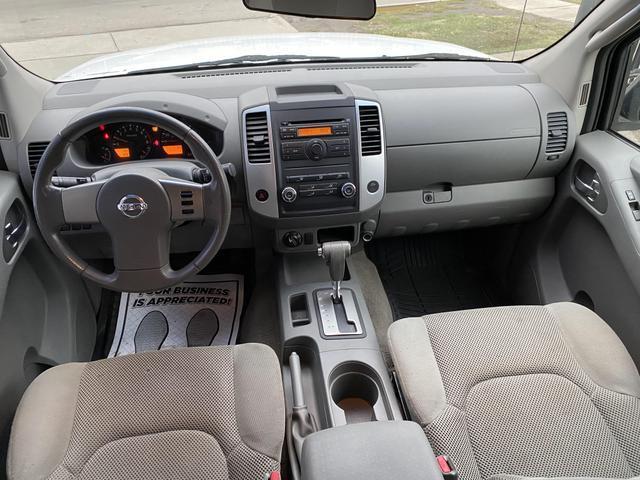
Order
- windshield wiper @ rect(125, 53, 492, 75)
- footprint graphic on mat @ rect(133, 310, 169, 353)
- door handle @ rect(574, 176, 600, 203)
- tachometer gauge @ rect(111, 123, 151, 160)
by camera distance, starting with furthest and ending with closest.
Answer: footprint graphic on mat @ rect(133, 310, 169, 353), windshield wiper @ rect(125, 53, 492, 75), door handle @ rect(574, 176, 600, 203), tachometer gauge @ rect(111, 123, 151, 160)

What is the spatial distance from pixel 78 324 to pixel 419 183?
148 centimetres

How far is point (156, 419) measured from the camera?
4.35ft

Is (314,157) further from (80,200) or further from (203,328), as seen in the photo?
(203,328)

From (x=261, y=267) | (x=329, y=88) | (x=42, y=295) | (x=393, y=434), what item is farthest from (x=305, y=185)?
(x=42, y=295)

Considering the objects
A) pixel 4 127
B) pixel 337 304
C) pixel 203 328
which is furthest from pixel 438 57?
pixel 4 127

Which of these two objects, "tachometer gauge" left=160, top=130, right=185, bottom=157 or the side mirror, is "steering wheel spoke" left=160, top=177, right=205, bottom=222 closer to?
"tachometer gauge" left=160, top=130, right=185, bottom=157

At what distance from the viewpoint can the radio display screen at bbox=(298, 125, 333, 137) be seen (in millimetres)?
1767

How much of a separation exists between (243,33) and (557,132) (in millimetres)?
1432

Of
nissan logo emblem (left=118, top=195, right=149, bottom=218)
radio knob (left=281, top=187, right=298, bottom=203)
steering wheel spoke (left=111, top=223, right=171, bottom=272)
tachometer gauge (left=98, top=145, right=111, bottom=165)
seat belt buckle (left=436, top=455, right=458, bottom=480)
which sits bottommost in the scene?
seat belt buckle (left=436, top=455, right=458, bottom=480)

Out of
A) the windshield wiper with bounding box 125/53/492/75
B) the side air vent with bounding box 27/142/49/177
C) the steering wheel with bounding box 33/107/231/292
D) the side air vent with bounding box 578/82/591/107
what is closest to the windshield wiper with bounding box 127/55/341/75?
the windshield wiper with bounding box 125/53/492/75

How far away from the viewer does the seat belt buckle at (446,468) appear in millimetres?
1131

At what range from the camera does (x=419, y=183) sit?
2.08 meters

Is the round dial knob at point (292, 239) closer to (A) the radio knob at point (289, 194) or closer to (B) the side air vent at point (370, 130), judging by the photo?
(A) the radio knob at point (289, 194)

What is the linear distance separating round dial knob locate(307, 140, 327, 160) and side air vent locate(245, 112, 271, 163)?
140 mm
